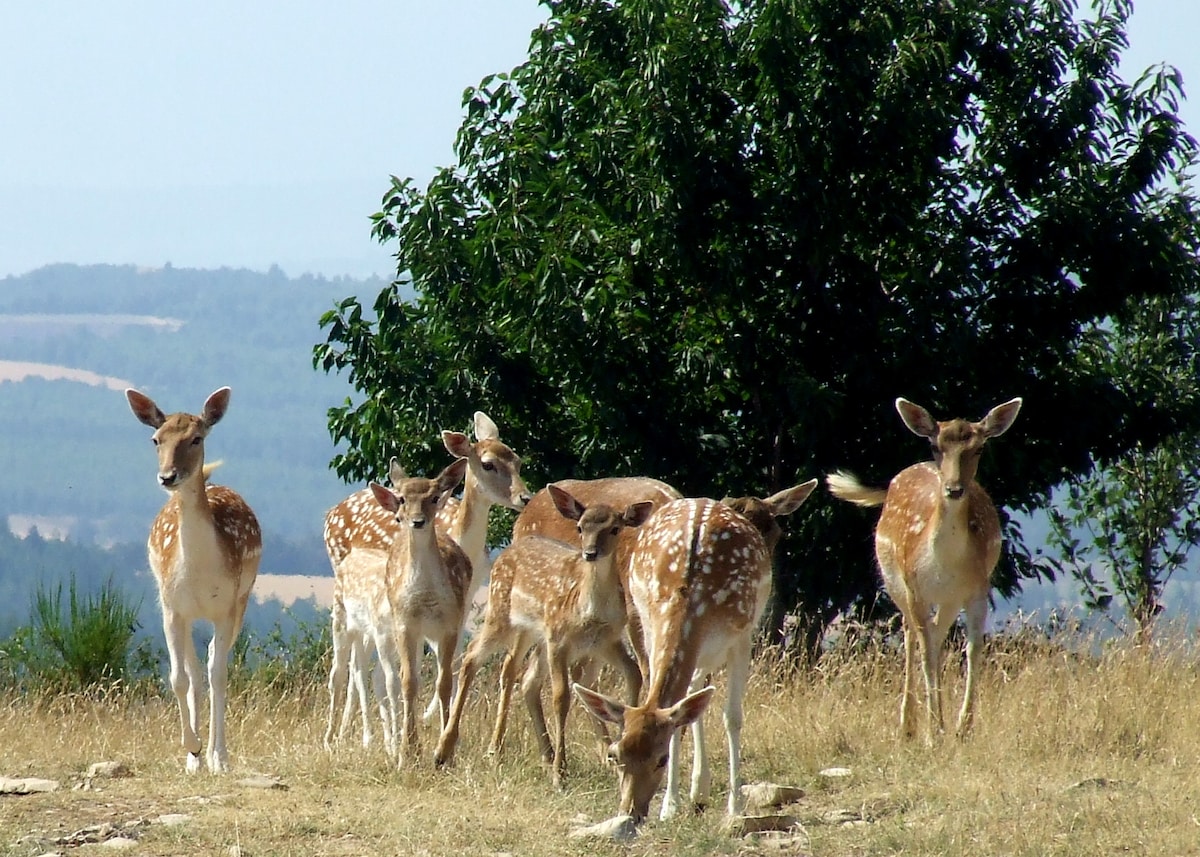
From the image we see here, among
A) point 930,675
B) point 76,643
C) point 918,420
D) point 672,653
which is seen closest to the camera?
point 672,653

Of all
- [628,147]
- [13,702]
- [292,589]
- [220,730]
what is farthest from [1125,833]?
[292,589]

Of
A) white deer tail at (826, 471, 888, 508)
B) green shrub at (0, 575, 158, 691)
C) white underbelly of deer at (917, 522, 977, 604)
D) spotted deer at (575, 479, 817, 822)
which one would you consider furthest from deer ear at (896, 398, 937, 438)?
green shrub at (0, 575, 158, 691)

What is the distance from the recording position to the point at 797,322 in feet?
48.7

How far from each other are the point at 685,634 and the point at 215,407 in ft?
11.7

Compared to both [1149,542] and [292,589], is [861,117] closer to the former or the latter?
[1149,542]

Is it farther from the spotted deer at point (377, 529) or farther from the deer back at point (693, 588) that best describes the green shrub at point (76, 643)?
the deer back at point (693, 588)

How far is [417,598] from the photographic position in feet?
31.8

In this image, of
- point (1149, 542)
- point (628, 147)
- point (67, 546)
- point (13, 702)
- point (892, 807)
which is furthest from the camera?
point (67, 546)

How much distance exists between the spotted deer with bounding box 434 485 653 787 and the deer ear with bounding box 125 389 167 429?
2.31 meters

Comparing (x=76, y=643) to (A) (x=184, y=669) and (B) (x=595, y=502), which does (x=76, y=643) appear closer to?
(A) (x=184, y=669)

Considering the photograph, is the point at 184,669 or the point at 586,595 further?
the point at 184,669

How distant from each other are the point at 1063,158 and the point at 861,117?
77.5 inches

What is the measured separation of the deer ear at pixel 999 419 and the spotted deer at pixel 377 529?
3422 mm

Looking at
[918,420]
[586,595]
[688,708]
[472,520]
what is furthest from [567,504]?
[472,520]
